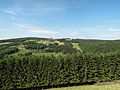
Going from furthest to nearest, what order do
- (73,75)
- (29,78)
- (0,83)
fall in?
(73,75)
(29,78)
(0,83)

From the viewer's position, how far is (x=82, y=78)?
25.0 meters

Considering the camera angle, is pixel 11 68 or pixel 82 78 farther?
pixel 82 78

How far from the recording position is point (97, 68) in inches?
1017

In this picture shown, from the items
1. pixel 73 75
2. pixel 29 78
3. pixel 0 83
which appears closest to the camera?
pixel 0 83

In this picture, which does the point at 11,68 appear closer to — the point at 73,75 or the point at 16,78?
the point at 16,78

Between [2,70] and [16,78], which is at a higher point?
[2,70]

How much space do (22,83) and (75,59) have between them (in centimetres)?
1339

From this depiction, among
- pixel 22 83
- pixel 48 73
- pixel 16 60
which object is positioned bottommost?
pixel 22 83

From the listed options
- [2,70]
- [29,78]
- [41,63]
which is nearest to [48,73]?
[41,63]

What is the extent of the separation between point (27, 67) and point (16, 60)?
297cm

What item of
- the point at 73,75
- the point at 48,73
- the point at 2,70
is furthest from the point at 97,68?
the point at 2,70

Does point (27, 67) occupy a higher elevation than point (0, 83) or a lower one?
higher

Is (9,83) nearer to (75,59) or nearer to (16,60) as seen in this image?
(16,60)

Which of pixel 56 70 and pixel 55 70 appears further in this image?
pixel 56 70
